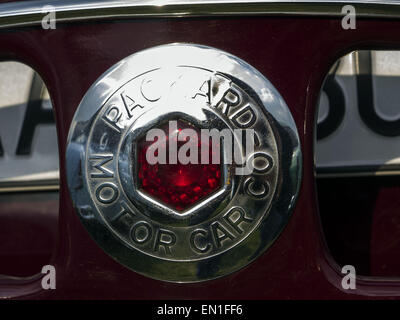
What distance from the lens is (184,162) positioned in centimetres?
88

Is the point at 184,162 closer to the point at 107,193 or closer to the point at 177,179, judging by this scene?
the point at 177,179

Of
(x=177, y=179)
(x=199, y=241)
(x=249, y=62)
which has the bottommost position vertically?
(x=199, y=241)

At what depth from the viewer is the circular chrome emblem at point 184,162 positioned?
34.6 inches

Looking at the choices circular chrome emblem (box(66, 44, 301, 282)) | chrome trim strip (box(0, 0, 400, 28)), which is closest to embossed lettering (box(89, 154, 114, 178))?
circular chrome emblem (box(66, 44, 301, 282))

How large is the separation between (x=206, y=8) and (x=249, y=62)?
11 cm

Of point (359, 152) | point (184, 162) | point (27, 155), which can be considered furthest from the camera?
point (27, 155)

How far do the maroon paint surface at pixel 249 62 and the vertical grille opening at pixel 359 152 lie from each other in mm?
385

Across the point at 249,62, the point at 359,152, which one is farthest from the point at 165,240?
the point at 359,152

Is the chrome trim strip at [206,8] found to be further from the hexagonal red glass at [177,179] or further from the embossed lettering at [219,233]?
the embossed lettering at [219,233]

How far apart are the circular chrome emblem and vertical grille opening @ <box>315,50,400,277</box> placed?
483mm

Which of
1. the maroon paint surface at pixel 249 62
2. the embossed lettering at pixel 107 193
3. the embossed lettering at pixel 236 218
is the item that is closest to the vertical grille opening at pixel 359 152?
the maroon paint surface at pixel 249 62

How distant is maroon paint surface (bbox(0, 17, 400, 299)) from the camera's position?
918 mm

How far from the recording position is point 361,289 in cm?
96

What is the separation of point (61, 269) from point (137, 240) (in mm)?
166
